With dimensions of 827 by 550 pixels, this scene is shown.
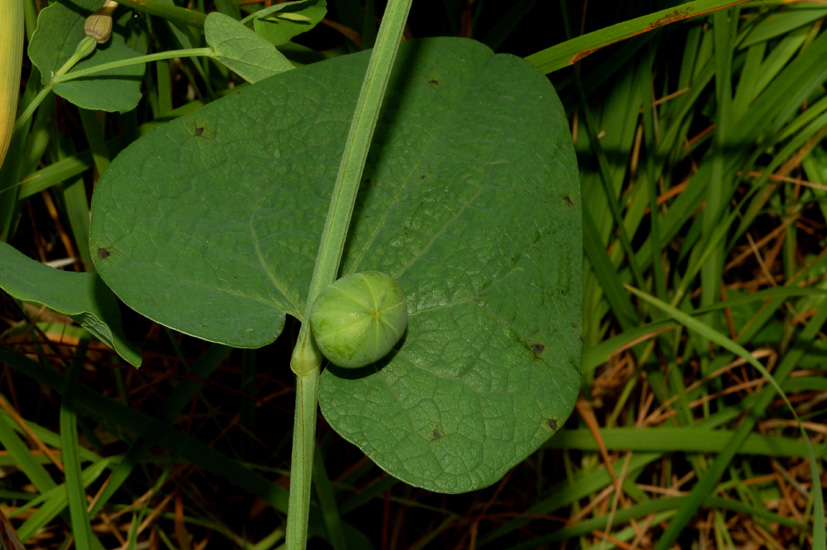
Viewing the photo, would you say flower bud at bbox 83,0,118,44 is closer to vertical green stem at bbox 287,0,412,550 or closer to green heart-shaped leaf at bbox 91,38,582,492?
green heart-shaped leaf at bbox 91,38,582,492

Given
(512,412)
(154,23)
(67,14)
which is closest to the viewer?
(512,412)

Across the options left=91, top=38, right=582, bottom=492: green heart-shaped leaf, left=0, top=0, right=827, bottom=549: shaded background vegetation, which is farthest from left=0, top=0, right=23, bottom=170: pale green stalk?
left=0, top=0, right=827, bottom=549: shaded background vegetation

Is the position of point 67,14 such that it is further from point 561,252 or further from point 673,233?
point 673,233

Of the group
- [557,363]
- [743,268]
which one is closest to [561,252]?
[557,363]

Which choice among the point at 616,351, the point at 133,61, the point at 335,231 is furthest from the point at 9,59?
the point at 616,351

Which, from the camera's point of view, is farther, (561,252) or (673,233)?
(673,233)

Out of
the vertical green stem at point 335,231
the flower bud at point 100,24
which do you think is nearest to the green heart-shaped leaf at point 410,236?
the vertical green stem at point 335,231

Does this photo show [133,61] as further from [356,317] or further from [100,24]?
[356,317]
